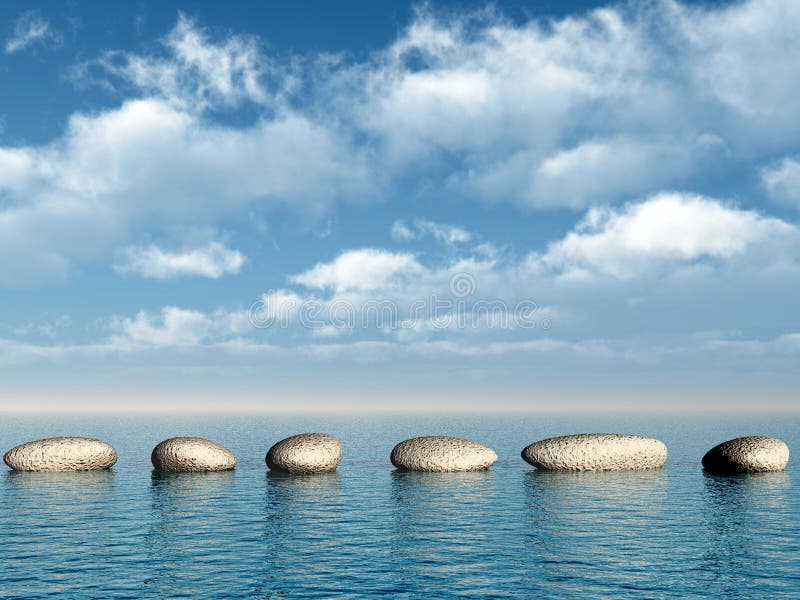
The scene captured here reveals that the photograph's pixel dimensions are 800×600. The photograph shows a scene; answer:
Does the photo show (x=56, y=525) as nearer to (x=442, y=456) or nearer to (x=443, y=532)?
(x=443, y=532)

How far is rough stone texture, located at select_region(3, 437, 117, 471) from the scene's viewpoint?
35219mm

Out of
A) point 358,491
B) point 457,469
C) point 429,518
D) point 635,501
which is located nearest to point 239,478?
point 358,491

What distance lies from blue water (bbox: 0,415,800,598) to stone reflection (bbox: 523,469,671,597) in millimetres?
68

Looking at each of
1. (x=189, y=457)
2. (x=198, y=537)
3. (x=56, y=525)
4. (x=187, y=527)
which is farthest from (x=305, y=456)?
(x=198, y=537)

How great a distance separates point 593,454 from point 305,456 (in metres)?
13.0

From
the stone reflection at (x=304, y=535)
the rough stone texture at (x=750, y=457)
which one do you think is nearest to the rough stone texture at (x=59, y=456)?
the stone reflection at (x=304, y=535)

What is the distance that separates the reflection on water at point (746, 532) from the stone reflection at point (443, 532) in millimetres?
5283

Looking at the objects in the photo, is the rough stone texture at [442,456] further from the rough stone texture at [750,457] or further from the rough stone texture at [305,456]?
the rough stone texture at [750,457]

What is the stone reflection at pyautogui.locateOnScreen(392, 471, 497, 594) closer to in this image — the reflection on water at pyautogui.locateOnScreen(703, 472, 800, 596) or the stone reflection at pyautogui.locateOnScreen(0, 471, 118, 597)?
the reflection on water at pyautogui.locateOnScreen(703, 472, 800, 596)

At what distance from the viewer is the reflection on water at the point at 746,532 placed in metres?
17.1

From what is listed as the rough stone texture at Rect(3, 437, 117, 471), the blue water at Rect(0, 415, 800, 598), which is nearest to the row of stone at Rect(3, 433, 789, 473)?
the rough stone texture at Rect(3, 437, 117, 471)

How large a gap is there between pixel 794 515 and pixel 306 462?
19678mm

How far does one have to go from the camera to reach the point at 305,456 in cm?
3525

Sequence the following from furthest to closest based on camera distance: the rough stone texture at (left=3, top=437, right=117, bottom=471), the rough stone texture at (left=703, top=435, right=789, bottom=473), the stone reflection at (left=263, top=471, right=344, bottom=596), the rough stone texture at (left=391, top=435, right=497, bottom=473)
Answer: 1. the rough stone texture at (left=703, top=435, right=789, bottom=473)
2. the rough stone texture at (left=391, top=435, right=497, bottom=473)
3. the rough stone texture at (left=3, top=437, right=117, bottom=471)
4. the stone reflection at (left=263, top=471, right=344, bottom=596)
